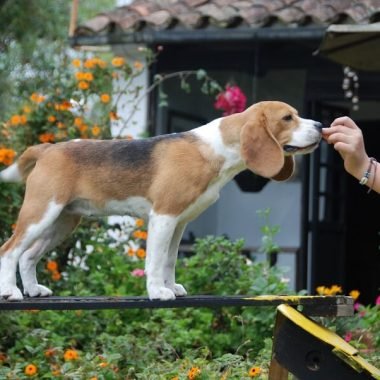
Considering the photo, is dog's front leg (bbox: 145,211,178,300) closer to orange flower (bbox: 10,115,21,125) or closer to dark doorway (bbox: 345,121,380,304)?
orange flower (bbox: 10,115,21,125)

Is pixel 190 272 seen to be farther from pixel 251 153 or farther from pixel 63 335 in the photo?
pixel 251 153

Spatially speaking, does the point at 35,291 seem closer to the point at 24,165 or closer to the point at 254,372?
the point at 24,165

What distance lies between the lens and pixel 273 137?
4.11m

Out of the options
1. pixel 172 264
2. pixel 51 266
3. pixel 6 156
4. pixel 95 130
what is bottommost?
pixel 51 266

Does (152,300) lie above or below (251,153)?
below

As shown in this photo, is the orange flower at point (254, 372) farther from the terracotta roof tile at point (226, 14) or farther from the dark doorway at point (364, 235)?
the dark doorway at point (364, 235)

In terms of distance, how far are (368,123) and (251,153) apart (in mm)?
7174

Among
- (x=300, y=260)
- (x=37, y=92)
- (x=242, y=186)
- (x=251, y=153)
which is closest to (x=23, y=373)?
(x=251, y=153)

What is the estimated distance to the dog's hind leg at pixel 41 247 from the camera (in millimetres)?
4520

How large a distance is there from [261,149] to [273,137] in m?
0.07

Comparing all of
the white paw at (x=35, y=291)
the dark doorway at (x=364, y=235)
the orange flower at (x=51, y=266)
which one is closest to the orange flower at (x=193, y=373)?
the white paw at (x=35, y=291)

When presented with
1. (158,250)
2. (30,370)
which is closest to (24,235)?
(158,250)

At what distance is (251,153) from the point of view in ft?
13.4

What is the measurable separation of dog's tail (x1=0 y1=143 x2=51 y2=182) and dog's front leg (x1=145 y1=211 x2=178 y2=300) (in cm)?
66
